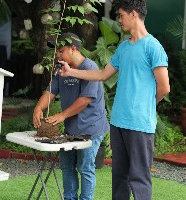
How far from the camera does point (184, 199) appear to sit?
6297 mm

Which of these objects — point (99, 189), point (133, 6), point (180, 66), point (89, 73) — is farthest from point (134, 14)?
point (180, 66)

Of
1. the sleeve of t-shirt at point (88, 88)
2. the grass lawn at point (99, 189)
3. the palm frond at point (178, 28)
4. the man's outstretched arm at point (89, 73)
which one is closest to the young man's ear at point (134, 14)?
the man's outstretched arm at point (89, 73)

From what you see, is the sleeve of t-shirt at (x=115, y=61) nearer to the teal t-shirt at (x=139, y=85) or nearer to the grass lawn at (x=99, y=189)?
the teal t-shirt at (x=139, y=85)

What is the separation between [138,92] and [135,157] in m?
0.48

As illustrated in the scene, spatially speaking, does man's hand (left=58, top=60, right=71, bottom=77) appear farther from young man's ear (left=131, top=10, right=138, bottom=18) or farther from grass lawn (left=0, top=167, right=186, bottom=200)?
grass lawn (left=0, top=167, right=186, bottom=200)

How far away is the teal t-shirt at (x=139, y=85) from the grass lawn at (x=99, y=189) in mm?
2019

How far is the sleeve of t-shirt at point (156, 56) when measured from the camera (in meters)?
4.30

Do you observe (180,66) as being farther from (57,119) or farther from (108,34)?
(57,119)

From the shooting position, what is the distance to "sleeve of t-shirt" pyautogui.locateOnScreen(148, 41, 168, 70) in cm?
430

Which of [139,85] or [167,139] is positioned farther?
[167,139]

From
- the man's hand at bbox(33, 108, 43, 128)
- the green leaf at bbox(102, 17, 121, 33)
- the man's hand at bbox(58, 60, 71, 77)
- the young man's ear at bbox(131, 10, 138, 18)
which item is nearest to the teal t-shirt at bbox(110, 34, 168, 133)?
the young man's ear at bbox(131, 10, 138, 18)

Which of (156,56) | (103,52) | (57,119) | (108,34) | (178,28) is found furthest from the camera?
(178,28)

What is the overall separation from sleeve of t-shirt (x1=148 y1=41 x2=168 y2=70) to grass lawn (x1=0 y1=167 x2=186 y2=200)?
2.31 metres

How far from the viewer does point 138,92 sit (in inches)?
172
